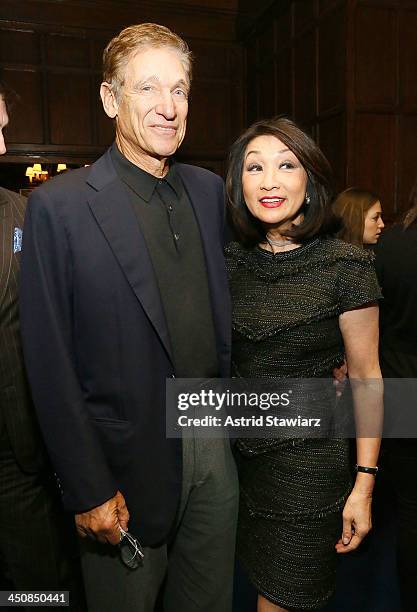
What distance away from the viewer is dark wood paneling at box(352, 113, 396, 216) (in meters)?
4.46

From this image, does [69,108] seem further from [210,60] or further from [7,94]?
[7,94]

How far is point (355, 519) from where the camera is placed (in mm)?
1438

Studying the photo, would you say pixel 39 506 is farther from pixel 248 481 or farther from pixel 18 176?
pixel 18 176

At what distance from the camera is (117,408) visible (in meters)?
1.25

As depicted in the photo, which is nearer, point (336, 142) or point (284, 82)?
point (336, 142)

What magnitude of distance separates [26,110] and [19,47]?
59 centimetres

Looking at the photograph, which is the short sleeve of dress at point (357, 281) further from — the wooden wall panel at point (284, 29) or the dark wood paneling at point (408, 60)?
the wooden wall panel at point (284, 29)

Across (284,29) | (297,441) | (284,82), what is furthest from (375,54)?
(297,441)

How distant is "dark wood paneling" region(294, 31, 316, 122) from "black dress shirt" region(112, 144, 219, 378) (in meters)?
3.88

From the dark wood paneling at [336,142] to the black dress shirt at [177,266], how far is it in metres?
3.24

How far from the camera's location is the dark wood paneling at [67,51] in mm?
5586

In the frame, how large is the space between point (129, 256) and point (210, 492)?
2.06 ft

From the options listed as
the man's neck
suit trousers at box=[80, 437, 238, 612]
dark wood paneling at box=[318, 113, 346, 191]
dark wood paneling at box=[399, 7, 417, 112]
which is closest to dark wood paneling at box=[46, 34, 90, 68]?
dark wood paneling at box=[318, 113, 346, 191]

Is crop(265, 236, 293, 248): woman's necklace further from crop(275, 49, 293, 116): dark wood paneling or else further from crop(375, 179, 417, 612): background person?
crop(275, 49, 293, 116): dark wood paneling
